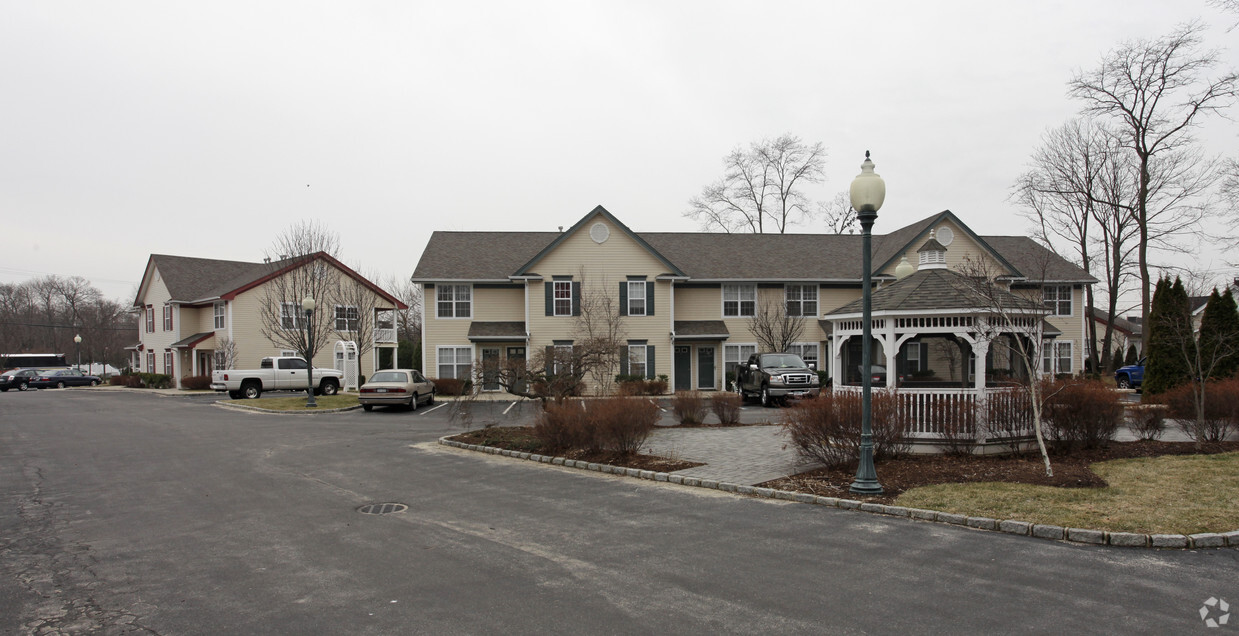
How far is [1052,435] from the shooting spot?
12.2 metres

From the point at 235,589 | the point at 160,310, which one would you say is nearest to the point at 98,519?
the point at 235,589

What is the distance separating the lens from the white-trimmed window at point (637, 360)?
31.7 m

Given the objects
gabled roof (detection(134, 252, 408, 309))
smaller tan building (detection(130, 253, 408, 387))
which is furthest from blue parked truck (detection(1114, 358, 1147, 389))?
gabled roof (detection(134, 252, 408, 309))

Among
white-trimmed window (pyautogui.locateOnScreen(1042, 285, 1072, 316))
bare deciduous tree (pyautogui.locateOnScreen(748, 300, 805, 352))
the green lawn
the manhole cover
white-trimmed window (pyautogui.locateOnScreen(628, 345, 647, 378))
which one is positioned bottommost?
the manhole cover

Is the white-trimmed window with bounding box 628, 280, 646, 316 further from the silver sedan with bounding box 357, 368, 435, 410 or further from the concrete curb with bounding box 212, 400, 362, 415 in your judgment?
the concrete curb with bounding box 212, 400, 362, 415

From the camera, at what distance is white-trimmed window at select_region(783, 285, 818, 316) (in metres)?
34.4

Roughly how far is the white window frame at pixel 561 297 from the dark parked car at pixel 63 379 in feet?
122

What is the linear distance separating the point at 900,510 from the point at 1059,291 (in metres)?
32.7

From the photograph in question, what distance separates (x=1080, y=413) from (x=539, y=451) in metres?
9.64

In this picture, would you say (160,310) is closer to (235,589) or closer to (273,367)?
(273,367)

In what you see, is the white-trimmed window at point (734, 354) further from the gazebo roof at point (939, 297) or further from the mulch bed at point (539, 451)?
the gazebo roof at point (939, 297)

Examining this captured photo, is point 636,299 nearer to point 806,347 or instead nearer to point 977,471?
point 806,347

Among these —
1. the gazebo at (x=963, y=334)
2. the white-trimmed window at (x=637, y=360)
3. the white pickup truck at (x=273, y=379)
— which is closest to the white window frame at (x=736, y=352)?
the white-trimmed window at (x=637, y=360)

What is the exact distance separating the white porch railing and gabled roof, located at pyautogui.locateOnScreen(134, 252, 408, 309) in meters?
32.2
